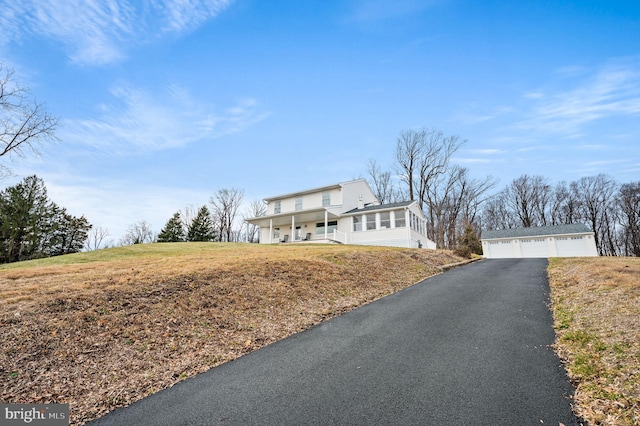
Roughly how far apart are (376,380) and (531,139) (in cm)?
2283

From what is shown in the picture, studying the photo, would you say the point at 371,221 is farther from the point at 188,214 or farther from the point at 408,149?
the point at 188,214

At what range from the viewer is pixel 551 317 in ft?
20.1

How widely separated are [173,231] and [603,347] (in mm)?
49622

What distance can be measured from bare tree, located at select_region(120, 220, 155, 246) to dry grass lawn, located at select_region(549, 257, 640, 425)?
61.5 meters

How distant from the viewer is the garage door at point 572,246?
25562 mm

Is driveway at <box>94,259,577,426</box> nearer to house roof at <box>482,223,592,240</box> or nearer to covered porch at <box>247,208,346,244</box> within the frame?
covered porch at <box>247,208,346,244</box>

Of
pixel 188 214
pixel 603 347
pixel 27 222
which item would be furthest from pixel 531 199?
pixel 27 222

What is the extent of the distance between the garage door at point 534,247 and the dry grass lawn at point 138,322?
25106 millimetres

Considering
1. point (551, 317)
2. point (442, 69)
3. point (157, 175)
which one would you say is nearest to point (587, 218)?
point (442, 69)

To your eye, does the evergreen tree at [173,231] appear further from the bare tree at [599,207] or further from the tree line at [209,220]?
the bare tree at [599,207]

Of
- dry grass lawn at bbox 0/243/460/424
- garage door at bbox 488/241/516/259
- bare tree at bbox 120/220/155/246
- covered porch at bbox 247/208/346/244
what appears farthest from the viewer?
bare tree at bbox 120/220/155/246

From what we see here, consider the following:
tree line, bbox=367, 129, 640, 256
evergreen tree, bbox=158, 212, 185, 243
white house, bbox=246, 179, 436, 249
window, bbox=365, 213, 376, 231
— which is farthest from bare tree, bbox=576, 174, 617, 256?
evergreen tree, bbox=158, 212, 185, 243

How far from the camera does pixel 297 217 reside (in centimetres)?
2656

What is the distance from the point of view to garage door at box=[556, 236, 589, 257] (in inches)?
1006
